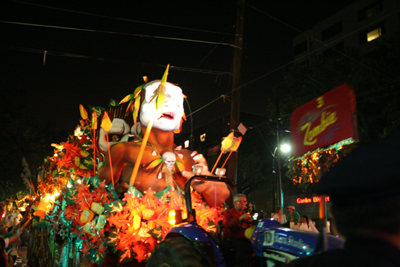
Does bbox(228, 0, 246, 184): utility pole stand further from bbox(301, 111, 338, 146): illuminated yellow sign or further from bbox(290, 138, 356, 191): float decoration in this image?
bbox(301, 111, 338, 146): illuminated yellow sign

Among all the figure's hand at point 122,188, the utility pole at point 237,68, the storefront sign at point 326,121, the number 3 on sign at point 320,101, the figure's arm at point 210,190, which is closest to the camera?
the storefront sign at point 326,121

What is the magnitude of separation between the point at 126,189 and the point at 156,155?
0.82m

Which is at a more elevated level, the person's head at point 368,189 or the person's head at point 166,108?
the person's head at point 166,108

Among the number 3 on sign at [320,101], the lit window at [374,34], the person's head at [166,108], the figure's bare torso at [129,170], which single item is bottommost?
the figure's bare torso at [129,170]

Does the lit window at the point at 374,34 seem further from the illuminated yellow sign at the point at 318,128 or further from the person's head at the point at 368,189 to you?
the person's head at the point at 368,189

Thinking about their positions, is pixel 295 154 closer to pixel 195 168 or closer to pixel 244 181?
pixel 195 168

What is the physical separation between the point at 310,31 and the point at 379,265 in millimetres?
32987

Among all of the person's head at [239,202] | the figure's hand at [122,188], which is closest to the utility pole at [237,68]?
the person's head at [239,202]

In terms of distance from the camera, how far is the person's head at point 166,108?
6004 millimetres

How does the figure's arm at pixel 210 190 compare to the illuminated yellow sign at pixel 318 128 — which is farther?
the figure's arm at pixel 210 190

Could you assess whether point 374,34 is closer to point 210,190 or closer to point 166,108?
point 166,108

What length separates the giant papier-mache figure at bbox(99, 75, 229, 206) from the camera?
18.2 feet

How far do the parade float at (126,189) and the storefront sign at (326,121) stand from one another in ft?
5.94

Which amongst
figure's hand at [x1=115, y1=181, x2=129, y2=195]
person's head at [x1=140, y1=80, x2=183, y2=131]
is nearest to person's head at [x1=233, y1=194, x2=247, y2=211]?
figure's hand at [x1=115, y1=181, x2=129, y2=195]
